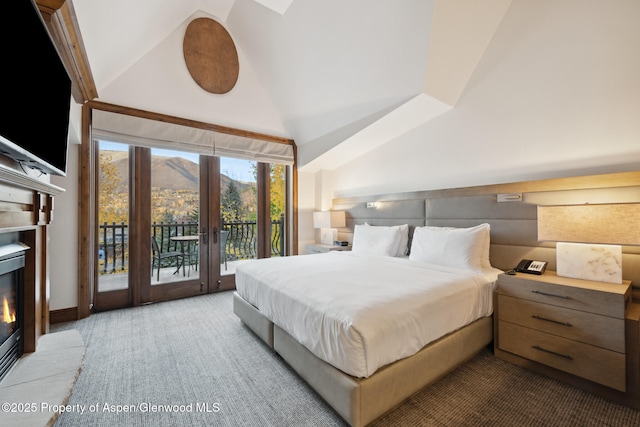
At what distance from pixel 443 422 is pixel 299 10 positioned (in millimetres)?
3948

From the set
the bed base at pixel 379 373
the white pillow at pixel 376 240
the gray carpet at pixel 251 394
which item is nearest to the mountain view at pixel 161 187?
the gray carpet at pixel 251 394

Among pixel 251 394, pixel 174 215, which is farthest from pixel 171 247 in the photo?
pixel 251 394

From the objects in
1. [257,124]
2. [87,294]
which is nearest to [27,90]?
[87,294]

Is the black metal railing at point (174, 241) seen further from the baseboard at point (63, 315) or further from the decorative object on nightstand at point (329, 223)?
the decorative object on nightstand at point (329, 223)

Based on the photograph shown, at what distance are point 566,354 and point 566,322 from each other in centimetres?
22

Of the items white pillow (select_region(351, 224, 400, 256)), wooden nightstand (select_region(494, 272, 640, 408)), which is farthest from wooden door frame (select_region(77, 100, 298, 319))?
wooden nightstand (select_region(494, 272, 640, 408))

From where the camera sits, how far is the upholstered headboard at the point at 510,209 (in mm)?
2070

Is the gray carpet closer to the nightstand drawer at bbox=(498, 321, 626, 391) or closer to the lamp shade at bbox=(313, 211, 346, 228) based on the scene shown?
the nightstand drawer at bbox=(498, 321, 626, 391)

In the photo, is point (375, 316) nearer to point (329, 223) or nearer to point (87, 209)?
point (329, 223)

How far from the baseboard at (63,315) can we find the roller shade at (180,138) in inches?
78.9

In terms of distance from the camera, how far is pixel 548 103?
2482mm

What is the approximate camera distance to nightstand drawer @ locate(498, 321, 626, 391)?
1691 mm

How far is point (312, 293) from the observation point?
186 cm

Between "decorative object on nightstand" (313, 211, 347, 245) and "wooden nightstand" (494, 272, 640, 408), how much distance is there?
2541 millimetres
